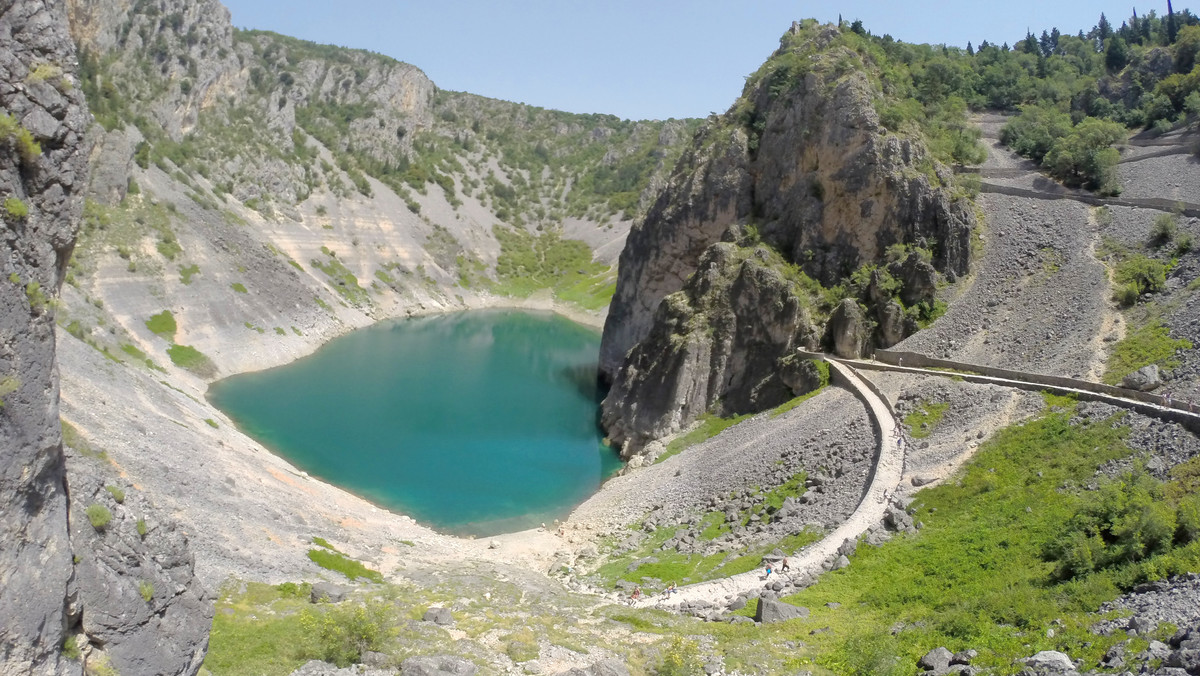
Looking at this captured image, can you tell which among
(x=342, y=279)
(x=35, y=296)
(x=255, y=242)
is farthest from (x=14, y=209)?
(x=342, y=279)

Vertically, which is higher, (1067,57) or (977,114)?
(1067,57)

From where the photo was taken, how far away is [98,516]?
14.8 metres

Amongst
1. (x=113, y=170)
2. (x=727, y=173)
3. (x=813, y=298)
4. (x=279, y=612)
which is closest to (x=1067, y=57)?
(x=727, y=173)

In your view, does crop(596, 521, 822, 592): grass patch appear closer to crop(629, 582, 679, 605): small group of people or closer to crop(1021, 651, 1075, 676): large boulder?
crop(629, 582, 679, 605): small group of people

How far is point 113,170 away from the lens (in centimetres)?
8012

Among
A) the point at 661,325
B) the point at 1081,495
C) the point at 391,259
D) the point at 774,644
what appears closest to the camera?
the point at 774,644

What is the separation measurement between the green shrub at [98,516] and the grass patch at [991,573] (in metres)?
17.5

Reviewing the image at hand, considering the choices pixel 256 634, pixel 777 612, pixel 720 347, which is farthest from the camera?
pixel 720 347

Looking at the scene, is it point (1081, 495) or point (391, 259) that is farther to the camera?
point (391, 259)

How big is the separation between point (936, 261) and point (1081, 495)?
1087 inches

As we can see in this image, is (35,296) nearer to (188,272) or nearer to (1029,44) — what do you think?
(188,272)

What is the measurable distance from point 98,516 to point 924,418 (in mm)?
35606

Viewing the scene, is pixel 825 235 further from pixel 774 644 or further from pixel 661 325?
pixel 774 644

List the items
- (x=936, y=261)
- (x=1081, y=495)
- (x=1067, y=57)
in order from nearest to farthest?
(x=1081, y=495), (x=936, y=261), (x=1067, y=57)
